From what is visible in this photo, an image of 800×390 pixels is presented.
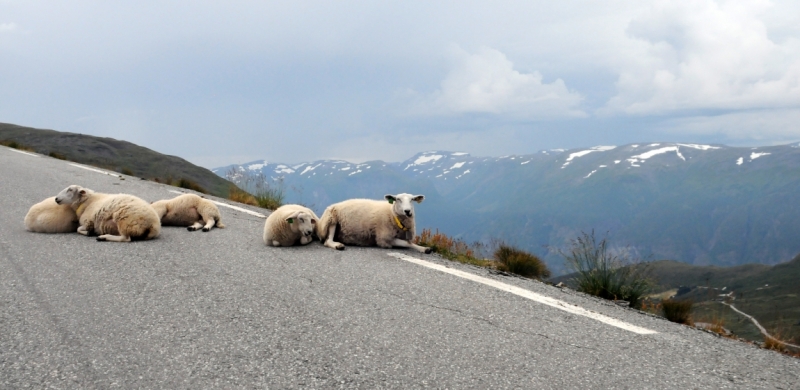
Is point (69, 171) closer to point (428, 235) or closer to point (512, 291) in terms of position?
point (428, 235)

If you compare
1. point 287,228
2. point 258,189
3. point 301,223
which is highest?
point 258,189

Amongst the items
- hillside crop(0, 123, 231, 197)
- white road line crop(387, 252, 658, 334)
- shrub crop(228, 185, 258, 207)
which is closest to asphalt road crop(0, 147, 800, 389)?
white road line crop(387, 252, 658, 334)

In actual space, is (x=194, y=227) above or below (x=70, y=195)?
below

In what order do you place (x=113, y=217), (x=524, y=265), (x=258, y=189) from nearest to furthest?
(x=113, y=217)
(x=524, y=265)
(x=258, y=189)

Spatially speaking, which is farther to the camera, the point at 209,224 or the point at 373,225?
the point at 209,224

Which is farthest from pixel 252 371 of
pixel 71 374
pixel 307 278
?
pixel 307 278

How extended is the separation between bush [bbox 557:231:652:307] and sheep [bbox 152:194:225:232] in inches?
239

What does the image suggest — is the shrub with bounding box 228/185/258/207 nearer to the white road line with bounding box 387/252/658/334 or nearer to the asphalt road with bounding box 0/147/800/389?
the asphalt road with bounding box 0/147/800/389

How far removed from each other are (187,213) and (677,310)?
8.08 meters

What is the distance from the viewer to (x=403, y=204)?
8695mm

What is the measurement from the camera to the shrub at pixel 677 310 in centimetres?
688

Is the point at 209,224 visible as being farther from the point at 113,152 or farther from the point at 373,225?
the point at 113,152

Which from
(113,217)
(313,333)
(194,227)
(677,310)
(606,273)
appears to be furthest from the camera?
(194,227)

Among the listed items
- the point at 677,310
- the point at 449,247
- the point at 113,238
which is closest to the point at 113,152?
the point at 113,238
